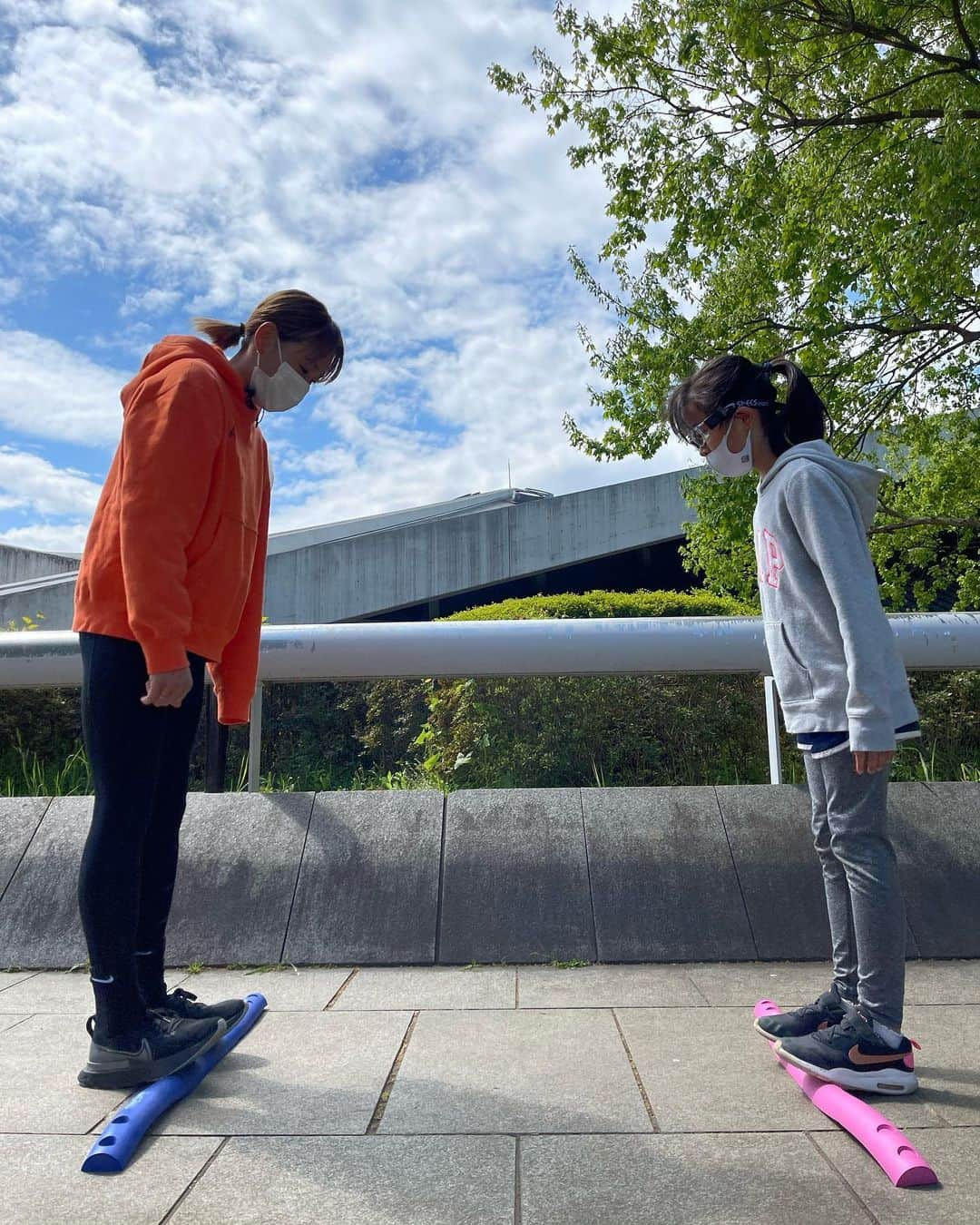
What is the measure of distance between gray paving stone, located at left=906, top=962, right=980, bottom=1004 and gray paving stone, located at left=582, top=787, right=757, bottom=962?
0.56 meters

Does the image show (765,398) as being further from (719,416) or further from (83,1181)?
(83,1181)

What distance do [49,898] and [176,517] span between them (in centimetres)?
218

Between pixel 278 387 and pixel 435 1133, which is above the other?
pixel 278 387

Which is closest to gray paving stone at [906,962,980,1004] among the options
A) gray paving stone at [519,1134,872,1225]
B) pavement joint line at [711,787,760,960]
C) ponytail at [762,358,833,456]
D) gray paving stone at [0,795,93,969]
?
pavement joint line at [711,787,760,960]

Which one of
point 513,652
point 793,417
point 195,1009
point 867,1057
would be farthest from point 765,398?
point 195,1009

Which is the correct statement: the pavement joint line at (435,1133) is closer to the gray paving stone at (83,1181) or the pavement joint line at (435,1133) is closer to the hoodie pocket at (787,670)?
the gray paving stone at (83,1181)

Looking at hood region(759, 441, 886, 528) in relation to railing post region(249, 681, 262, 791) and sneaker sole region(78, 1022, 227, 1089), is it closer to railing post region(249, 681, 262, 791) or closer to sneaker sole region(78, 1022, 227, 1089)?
sneaker sole region(78, 1022, 227, 1089)

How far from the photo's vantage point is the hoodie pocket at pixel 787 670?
8.37 ft

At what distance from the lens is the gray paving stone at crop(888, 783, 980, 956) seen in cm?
357

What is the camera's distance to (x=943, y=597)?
16.0 meters

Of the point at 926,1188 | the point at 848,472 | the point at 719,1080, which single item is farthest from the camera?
the point at 848,472

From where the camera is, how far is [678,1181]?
1.80m

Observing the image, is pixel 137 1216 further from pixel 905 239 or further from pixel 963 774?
pixel 905 239

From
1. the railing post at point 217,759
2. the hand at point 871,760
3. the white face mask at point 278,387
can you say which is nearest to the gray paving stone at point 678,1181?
the hand at point 871,760
